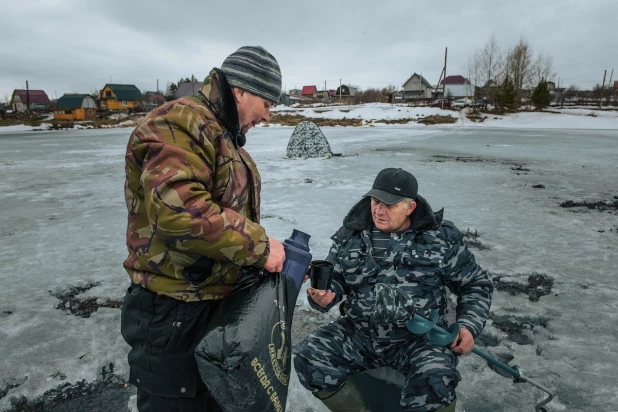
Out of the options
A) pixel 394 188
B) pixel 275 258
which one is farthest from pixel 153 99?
pixel 275 258

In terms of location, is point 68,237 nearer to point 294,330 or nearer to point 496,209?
point 294,330

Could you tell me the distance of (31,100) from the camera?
251 ft

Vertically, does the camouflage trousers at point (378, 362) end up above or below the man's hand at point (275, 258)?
below

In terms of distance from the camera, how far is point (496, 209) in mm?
6613

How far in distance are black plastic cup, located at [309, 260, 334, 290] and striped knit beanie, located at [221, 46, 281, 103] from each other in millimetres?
773

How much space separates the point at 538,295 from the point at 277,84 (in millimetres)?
3138

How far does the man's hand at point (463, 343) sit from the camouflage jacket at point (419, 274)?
0.16ft

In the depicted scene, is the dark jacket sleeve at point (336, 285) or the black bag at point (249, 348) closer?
the black bag at point (249, 348)

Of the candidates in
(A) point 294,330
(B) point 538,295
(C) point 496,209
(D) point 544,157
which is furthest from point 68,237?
(D) point 544,157

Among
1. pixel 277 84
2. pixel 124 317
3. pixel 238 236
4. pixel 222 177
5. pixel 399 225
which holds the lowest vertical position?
pixel 124 317

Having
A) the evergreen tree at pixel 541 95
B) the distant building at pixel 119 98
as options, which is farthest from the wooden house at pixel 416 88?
the distant building at pixel 119 98

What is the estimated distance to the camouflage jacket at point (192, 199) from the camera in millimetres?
1255

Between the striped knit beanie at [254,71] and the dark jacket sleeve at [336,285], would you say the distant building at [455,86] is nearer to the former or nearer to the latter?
the dark jacket sleeve at [336,285]

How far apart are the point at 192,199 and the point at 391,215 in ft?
4.30
